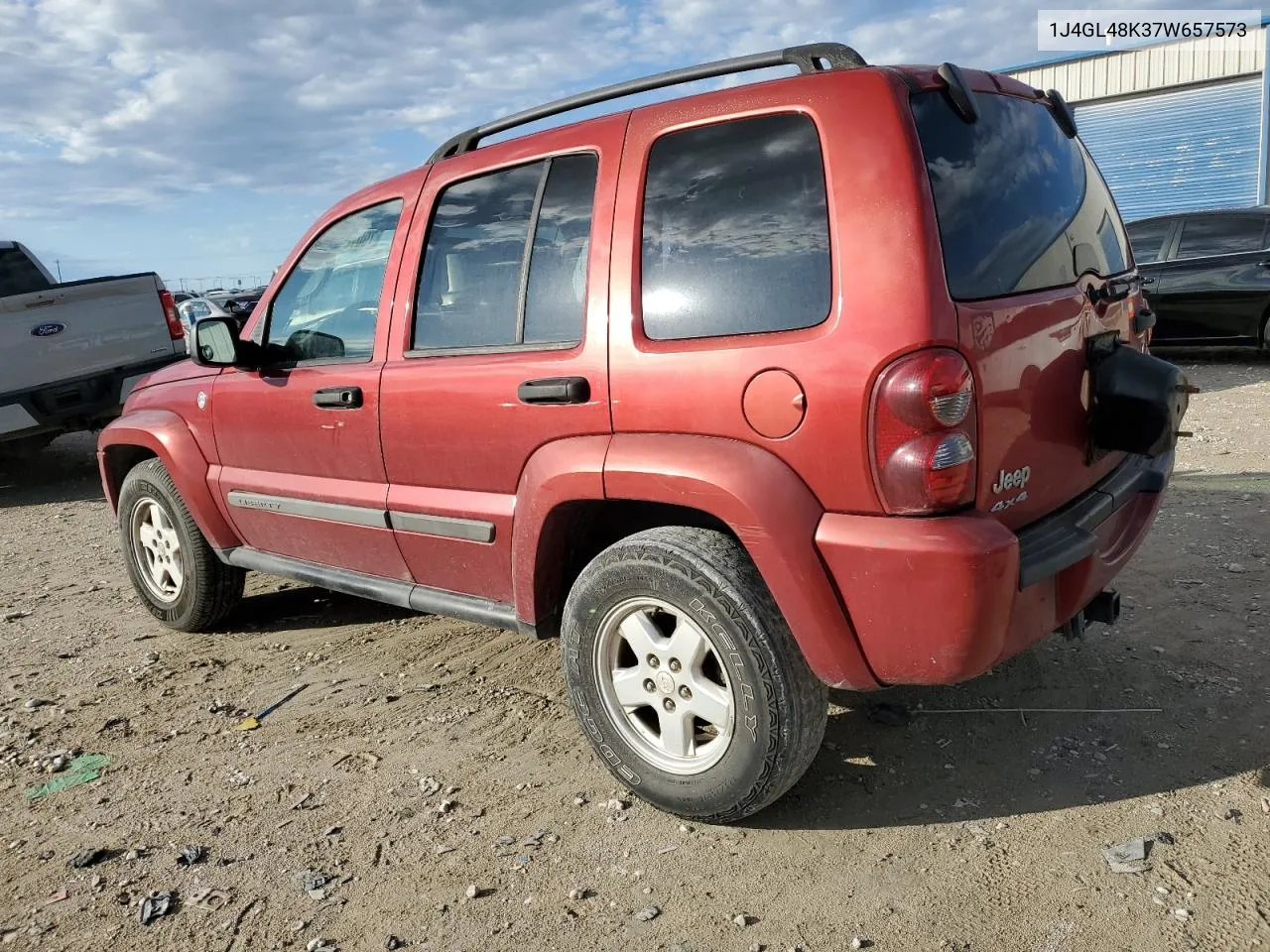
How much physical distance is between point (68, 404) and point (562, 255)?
640 centimetres

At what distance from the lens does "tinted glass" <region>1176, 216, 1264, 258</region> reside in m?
9.45

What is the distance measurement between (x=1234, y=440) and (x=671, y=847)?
5908mm

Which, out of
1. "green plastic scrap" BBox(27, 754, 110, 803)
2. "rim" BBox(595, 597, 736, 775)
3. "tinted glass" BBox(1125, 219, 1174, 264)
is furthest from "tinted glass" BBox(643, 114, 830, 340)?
"tinted glass" BBox(1125, 219, 1174, 264)

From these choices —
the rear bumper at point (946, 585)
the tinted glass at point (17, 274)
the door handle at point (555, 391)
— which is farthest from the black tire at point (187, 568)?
the tinted glass at point (17, 274)

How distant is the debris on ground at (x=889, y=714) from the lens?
10.4 ft

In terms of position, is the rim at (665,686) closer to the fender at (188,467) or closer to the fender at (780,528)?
the fender at (780,528)

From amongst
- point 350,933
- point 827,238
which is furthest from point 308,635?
point 827,238

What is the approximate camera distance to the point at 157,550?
4.62 meters

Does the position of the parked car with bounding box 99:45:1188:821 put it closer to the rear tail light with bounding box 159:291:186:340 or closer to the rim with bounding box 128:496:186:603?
the rim with bounding box 128:496:186:603

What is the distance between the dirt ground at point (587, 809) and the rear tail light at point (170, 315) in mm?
4608

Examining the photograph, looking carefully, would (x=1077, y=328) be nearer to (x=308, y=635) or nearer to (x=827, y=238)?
(x=827, y=238)

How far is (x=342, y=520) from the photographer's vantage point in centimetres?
360

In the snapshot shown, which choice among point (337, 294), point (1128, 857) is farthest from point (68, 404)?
point (1128, 857)

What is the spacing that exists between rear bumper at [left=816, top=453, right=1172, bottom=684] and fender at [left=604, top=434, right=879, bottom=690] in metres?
0.04
